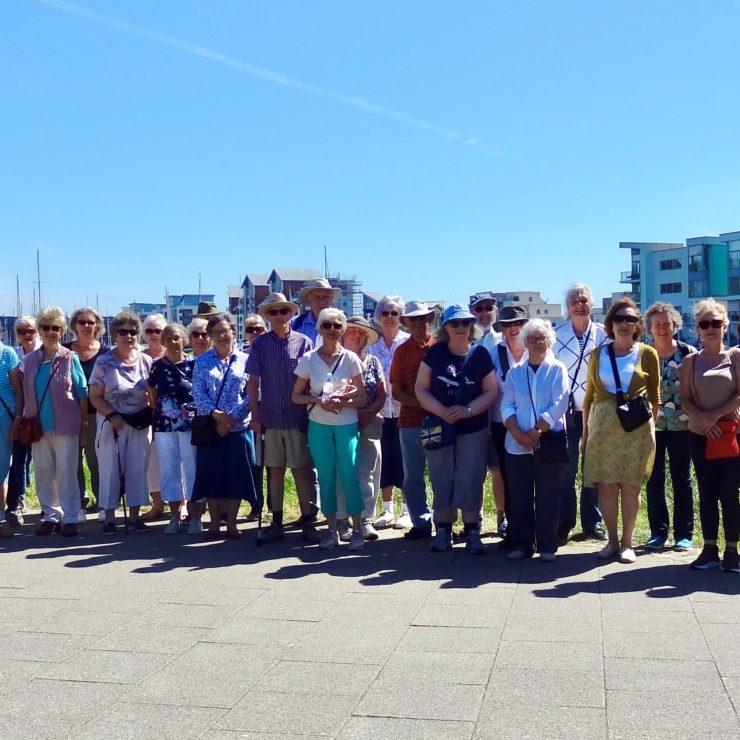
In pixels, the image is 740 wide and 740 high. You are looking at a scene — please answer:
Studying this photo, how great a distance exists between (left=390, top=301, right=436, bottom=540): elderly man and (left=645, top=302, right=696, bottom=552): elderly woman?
1803 millimetres

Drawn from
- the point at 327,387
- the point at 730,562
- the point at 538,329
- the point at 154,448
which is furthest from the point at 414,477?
the point at 154,448

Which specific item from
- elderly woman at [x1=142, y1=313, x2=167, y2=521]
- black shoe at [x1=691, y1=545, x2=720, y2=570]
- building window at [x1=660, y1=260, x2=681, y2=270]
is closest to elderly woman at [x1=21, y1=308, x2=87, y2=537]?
elderly woman at [x1=142, y1=313, x2=167, y2=521]

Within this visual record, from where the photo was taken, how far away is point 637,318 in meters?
6.68

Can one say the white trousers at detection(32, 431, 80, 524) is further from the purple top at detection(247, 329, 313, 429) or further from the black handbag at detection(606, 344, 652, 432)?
the black handbag at detection(606, 344, 652, 432)

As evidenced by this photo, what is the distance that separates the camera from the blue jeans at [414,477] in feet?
24.9

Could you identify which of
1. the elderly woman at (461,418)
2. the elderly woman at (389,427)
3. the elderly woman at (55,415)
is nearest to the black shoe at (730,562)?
the elderly woman at (461,418)

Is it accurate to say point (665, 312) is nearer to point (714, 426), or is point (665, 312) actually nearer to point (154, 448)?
point (714, 426)

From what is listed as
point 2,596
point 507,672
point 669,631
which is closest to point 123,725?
point 507,672

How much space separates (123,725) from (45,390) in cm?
487

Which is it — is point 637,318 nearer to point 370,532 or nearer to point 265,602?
point 370,532

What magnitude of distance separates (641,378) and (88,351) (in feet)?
17.1

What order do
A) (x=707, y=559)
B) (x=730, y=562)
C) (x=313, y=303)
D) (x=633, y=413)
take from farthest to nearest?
(x=313, y=303)
(x=633, y=413)
(x=707, y=559)
(x=730, y=562)

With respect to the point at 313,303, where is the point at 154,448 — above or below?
below

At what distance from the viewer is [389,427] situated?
826 centimetres
